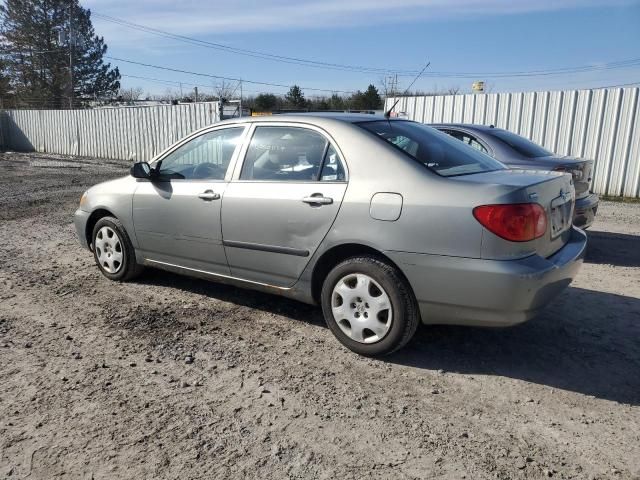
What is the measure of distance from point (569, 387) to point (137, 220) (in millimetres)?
3851

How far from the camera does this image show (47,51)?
42344mm

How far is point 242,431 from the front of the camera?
2.76m

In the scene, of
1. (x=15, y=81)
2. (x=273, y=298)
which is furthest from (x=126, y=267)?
(x=15, y=81)

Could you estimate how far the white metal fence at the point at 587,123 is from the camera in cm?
1118

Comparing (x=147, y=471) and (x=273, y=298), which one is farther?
(x=273, y=298)

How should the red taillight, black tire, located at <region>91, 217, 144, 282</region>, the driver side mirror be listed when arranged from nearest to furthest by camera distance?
1. the red taillight
2. the driver side mirror
3. black tire, located at <region>91, 217, 144, 282</region>

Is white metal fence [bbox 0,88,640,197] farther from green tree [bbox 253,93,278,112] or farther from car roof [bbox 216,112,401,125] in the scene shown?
green tree [bbox 253,93,278,112]

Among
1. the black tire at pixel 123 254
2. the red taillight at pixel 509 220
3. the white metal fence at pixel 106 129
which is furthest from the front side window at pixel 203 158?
the white metal fence at pixel 106 129

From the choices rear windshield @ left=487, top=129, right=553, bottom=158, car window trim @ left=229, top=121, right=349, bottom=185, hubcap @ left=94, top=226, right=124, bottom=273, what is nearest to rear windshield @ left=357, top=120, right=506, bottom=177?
car window trim @ left=229, top=121, right=349, bottom=185

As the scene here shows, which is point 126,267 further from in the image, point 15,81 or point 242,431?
point 15,81

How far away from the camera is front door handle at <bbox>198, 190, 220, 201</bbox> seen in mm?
4230

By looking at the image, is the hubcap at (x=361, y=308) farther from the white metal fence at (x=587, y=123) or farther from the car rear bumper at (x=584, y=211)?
the white metal fence at (x=587, y=123)

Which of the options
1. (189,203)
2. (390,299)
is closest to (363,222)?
(390,299)

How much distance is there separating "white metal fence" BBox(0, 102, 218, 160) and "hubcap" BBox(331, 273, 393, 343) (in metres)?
14.5
